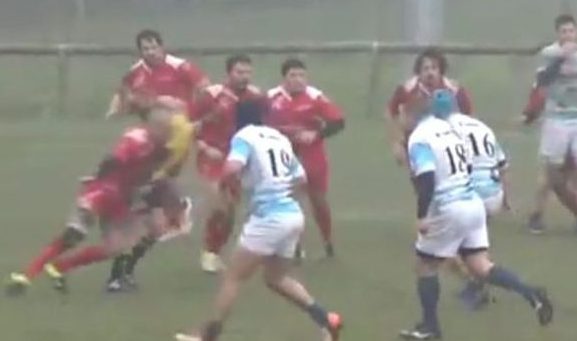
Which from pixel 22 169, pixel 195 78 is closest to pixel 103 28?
pixel 22 169

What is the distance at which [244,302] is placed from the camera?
1409 centimetres

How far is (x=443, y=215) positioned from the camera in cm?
1244

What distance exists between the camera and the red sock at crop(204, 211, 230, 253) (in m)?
15.1

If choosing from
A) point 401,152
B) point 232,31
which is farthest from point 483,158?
point 232,31

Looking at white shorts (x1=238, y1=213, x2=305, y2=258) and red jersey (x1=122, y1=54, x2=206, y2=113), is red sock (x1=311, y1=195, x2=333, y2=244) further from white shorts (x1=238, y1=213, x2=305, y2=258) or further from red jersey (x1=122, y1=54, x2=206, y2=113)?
white shorts (x1=238, y1=213, x2=305, y2=258)

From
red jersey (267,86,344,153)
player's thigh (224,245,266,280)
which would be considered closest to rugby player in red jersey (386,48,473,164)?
red jersey (267,86,344,153)

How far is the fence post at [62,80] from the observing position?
27703mm

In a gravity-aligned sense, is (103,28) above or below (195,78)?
below

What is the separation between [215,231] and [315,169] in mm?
1051

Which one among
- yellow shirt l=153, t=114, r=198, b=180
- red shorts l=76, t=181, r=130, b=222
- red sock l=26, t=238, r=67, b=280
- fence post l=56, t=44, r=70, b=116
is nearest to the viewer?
yellow shirt l=153, t=114, r=198, b=180

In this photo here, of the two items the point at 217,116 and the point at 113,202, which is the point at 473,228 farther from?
the point at 217,116

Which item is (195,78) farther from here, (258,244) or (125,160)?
(258,244)

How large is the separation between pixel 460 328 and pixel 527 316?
0.64 meters

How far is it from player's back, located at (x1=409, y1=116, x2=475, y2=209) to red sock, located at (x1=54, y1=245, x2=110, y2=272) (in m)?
2.82
